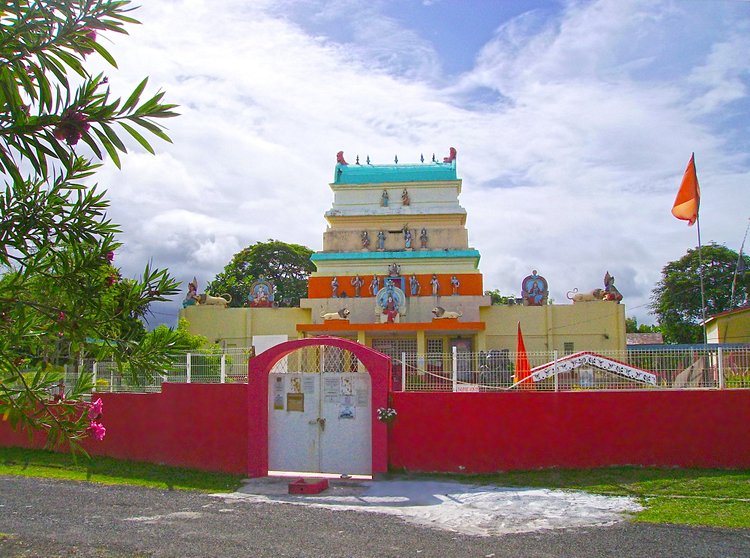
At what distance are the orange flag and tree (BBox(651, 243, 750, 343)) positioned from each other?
30313 mm

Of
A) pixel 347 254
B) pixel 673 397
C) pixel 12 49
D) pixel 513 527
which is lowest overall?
pixel 513 527

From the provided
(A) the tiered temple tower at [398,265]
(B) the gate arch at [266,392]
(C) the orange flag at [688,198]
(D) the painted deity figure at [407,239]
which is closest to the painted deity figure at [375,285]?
(A) the tiered temple tower at [398,265]

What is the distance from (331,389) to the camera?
12453mm

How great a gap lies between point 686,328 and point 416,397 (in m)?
36.4

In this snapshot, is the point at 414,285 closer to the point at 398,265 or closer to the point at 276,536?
the point at 398,265

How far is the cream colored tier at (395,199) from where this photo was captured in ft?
94.3

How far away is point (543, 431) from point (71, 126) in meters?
9.58

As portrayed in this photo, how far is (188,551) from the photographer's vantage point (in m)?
7.50

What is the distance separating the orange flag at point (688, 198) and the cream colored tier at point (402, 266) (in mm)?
12558

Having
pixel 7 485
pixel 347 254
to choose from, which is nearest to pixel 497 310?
pixel 347 254

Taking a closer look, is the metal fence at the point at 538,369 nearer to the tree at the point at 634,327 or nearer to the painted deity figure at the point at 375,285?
the painted deity figure at the point at 375,285

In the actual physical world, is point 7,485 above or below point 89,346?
below

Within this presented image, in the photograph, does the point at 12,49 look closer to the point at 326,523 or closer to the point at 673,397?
the point at 326,523

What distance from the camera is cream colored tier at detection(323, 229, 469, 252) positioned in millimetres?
28375
